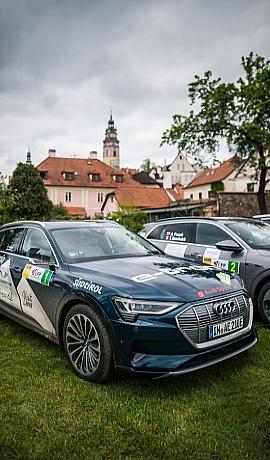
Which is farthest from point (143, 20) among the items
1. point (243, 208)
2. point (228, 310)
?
point (243, 208)

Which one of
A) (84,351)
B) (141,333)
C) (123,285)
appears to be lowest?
(84,351)

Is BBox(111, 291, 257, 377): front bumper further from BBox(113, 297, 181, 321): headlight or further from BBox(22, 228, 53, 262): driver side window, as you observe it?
BBox(22, 228, 53, 262): driver side window

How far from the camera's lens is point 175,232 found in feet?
22.8

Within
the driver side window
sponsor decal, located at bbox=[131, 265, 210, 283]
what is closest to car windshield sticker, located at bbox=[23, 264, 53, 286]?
the driver side window

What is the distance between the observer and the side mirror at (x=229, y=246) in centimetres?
563

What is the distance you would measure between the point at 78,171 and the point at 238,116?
37.0m

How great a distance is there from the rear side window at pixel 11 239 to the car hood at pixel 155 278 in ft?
5.15

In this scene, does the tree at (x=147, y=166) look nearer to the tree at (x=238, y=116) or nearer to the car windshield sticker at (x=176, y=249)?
the tree at (x=238, y=116)

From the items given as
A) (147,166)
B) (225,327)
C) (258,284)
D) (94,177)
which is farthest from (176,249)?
(147,166)

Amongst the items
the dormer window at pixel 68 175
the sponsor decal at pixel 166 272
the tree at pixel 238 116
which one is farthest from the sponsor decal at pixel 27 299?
the dormer window at pixel 68 175

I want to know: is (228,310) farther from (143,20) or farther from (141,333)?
(143,20)

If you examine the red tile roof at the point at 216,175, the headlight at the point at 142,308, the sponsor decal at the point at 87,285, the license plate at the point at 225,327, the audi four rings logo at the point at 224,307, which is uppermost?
the red tile roof at the point at 216,175

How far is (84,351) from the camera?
146 inches

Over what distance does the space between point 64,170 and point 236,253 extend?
171 ft
